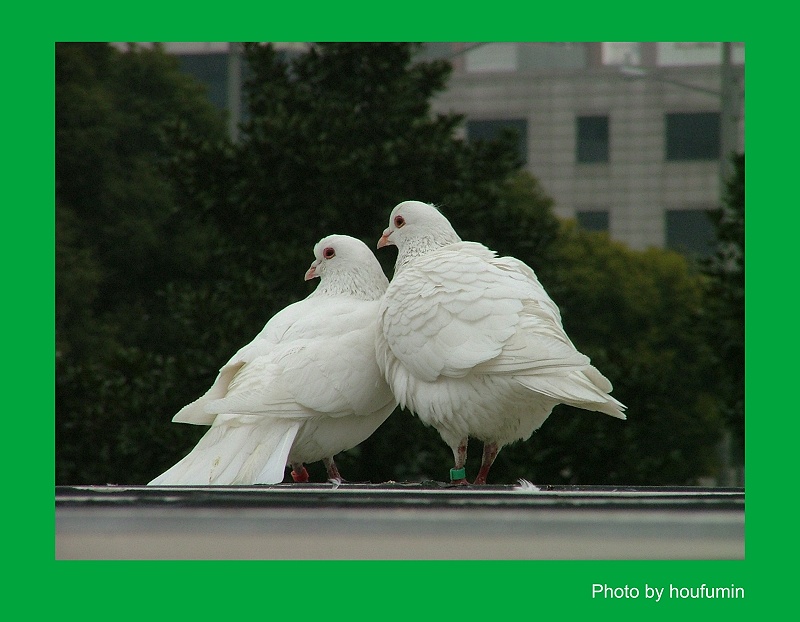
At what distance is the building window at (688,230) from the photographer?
94.5 feet

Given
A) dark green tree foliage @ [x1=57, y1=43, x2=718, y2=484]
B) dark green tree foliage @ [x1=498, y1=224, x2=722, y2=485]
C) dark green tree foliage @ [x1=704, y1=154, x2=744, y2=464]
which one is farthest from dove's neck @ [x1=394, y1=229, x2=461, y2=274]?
dark green tree foliage @ [x1=498, y1=224, x2=722, y2=485]

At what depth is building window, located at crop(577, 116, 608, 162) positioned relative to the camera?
28.7 meters

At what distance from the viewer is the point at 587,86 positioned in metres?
28.4

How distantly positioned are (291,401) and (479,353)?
1.35 meters

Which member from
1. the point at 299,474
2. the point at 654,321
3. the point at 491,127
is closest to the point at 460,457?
the point at 299,474

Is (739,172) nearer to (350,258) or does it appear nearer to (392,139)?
(392,139)

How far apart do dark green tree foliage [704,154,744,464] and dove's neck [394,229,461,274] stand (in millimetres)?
4646

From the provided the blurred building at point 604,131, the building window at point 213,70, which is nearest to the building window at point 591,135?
the blurred building at point 604,131

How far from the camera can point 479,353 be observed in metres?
6.67

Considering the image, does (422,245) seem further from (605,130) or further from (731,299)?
(605,130)

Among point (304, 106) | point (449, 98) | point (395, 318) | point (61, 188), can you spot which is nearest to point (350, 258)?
point (395, 318)

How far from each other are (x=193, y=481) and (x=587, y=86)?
22.8m

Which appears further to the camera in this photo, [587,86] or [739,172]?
[587,86]

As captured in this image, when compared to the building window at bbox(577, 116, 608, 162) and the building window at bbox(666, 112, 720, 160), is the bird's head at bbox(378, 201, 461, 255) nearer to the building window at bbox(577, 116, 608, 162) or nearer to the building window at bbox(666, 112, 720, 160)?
the building window at bbox(577, 116, 608, 162)
